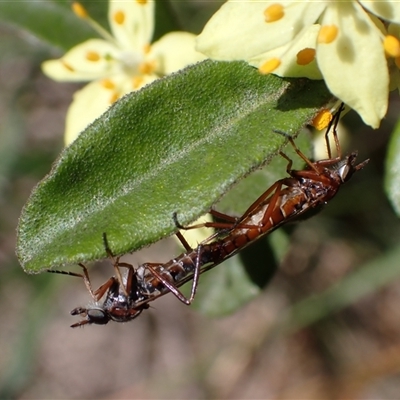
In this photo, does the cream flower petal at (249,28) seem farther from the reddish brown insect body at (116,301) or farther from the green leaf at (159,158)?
the reddish brown insect body at (116,301)

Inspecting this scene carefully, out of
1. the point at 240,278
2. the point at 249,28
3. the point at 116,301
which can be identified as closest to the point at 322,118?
the point at 249,28

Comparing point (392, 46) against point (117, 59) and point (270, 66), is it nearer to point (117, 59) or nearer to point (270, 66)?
point (270, 66)

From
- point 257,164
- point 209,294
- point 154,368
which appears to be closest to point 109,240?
point 257,164

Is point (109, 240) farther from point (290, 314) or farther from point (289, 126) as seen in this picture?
point (290, 314)

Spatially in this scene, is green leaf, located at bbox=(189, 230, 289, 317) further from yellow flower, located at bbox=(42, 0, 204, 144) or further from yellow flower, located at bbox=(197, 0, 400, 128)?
yellow flower, located at bbox=(197, 0, 400, 128)

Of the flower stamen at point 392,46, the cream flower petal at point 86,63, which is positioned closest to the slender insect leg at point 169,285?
the cream flower petal at point 86,63

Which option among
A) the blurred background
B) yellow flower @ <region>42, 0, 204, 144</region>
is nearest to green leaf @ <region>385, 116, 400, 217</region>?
yellow flower @ <region>42, 0, 204, 144</region>
